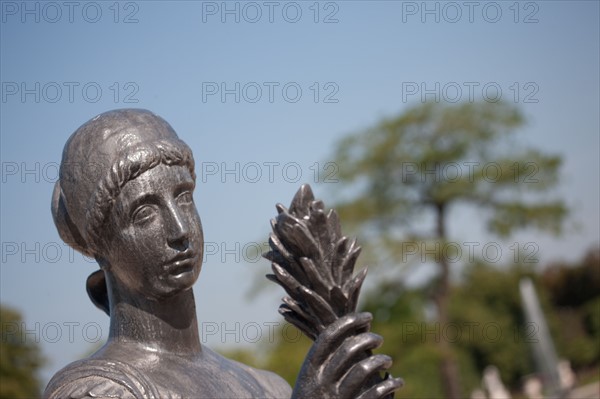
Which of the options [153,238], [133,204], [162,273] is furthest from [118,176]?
[162,273]

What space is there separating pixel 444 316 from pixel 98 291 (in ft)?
78.1

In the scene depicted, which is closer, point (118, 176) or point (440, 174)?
point (118, 176)

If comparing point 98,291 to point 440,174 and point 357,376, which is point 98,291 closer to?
point 357,376

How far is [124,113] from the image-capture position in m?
3.97

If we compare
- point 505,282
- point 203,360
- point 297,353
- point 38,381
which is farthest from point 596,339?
point 203,360

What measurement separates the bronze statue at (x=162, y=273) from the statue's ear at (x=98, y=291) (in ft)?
0.64

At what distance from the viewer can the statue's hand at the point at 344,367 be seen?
3564 millimetres

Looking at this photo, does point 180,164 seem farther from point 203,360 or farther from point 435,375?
point 435,375

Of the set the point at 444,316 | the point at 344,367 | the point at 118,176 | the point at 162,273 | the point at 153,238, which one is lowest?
the point at 444,316

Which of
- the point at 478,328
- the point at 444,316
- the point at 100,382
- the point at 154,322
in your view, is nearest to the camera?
the point at 100,382

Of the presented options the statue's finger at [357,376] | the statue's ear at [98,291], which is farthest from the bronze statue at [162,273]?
the statue's ear at [98,291]

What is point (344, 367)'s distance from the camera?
358cm

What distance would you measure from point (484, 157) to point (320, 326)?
24.2 metres

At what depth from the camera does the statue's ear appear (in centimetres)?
419
